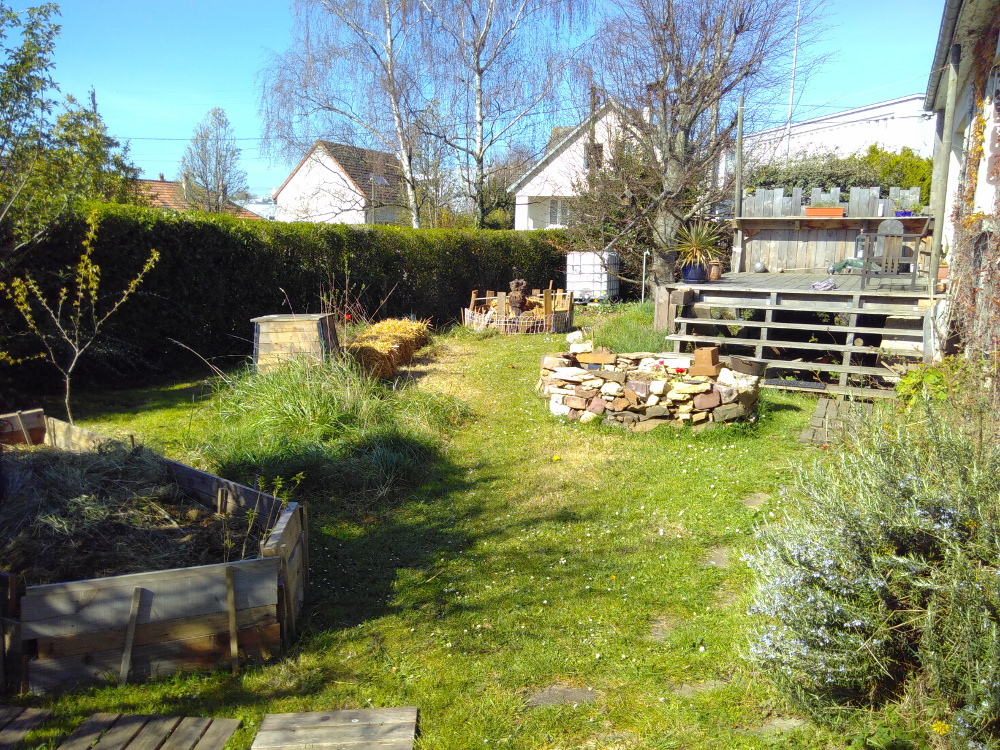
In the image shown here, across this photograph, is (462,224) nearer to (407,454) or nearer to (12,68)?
(12,68)

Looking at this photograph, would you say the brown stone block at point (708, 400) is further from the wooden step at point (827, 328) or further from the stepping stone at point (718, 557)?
the stepping stone at point (718, 557)

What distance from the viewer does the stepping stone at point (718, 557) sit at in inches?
160

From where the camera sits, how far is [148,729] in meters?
2.56

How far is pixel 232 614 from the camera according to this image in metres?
2.97

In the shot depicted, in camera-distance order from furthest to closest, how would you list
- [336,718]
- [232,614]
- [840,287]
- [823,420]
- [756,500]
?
1. [840,287]
2. [823,420]
3. [756,500]
4. [232,614]
5. [336,718]

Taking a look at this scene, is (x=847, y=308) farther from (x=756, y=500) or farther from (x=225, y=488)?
(x=225, y=488)

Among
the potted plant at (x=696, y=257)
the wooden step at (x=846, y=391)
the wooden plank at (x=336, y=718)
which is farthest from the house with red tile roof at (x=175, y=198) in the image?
the wooden plank at (x=336, y=718)

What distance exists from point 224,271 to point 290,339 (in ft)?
10.2

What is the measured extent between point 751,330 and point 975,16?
475cm

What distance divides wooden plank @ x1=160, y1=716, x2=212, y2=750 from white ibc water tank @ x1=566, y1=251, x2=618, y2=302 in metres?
14.8

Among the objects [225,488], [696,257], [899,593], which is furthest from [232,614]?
[696,257]

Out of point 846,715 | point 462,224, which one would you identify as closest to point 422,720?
point 846,715

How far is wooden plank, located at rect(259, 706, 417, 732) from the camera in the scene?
2623mm

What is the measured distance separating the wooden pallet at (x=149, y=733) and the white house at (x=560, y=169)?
601 inches
